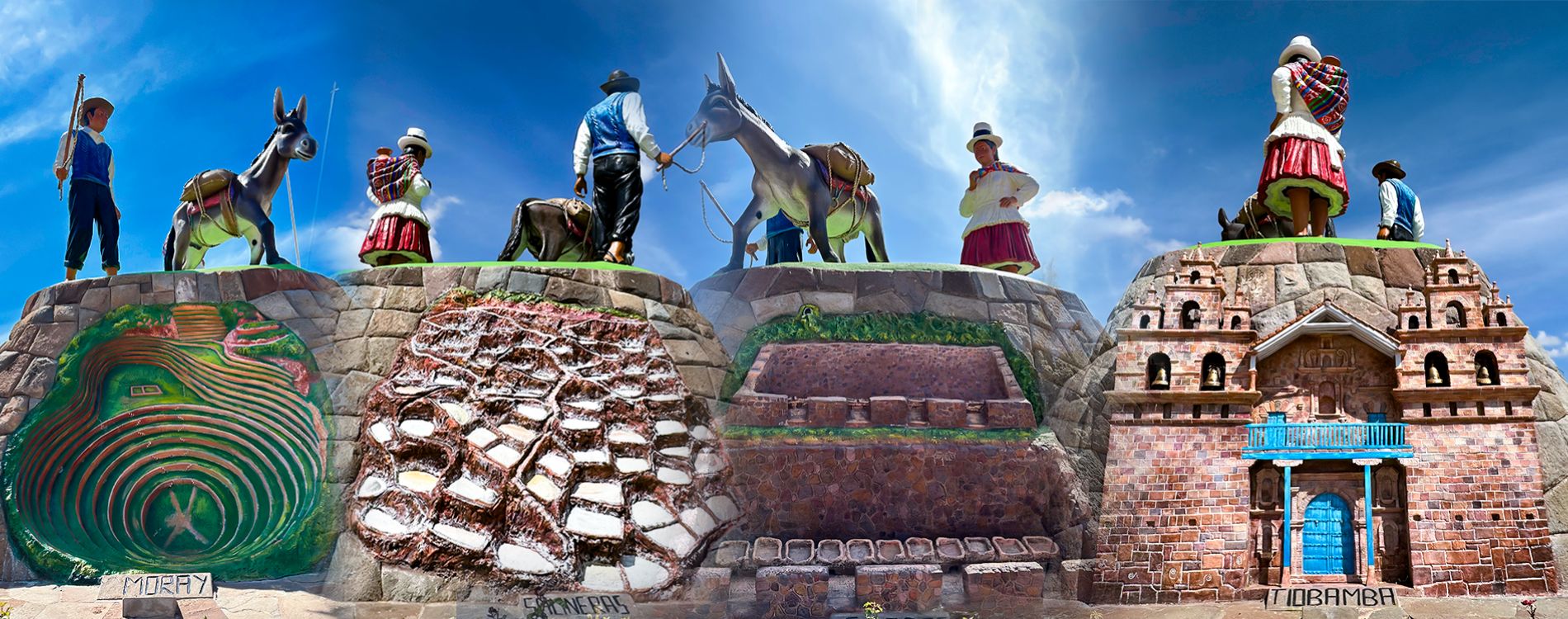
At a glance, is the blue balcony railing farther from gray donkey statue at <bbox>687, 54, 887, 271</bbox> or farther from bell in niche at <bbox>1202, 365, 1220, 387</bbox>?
gray donkey statue at <bbox>687, 54, 887, 271</bbox>

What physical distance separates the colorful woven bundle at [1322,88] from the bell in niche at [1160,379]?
88.5 inches

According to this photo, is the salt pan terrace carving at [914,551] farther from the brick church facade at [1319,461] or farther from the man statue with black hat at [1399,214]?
the man statue with black hat at [1399,214]

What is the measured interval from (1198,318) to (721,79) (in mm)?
3099

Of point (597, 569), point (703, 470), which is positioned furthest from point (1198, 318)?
point (597, 569)

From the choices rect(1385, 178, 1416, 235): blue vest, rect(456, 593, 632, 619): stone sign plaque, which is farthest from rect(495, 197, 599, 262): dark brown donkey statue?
rect(1385, 178, 1416, 235): blue vest

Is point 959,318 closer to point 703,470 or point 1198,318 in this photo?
point 1198,318

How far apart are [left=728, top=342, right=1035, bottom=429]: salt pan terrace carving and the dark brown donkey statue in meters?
2.10

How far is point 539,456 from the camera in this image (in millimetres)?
6688

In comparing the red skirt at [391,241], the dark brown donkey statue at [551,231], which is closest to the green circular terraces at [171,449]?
the red skirt at [391,241]

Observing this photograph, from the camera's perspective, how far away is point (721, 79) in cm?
673

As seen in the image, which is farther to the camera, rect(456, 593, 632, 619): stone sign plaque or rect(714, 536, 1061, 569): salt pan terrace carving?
rect(456, 593, 632, 619): stone sign plaque

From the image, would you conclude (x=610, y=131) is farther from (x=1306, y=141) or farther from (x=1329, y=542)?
(x=1329, y=542)

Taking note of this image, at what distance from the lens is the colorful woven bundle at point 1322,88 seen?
6.71 meters

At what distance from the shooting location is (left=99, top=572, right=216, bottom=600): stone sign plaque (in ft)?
21.4
